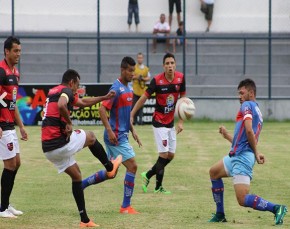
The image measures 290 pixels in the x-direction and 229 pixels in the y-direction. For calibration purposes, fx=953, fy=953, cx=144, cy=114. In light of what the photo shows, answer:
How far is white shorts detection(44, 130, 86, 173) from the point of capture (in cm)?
1204

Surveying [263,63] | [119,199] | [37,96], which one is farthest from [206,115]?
[119,199]

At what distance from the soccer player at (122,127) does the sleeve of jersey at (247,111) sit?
7.51 feet

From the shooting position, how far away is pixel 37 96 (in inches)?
1108

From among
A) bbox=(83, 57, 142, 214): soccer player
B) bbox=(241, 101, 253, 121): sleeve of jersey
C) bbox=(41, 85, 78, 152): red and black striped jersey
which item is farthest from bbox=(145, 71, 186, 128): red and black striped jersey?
bbox=(241, 101, 253, 121): sleeve of jersey

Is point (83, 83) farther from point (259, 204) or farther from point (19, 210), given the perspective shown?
point (259, 204)

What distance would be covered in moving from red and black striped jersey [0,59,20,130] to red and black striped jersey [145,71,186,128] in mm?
3281

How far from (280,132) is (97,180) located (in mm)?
13432

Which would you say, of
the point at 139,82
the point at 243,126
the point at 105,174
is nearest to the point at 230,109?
the point at 139,82

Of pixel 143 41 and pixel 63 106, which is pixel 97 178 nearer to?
pixel 63 106

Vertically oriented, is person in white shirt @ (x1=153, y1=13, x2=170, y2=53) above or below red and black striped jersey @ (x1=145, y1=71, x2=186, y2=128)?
above

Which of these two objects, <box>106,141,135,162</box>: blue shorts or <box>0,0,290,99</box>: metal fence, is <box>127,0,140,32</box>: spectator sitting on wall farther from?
<box>106,141,135,162</box>: blue shorts

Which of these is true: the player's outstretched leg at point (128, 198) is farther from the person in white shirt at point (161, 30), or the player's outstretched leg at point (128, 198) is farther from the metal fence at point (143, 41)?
the person in white shirt at point (161, 30)

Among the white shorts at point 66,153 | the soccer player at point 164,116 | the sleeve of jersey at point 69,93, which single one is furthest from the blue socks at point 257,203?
the soccer player at point 164,116

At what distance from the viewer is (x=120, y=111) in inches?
544
